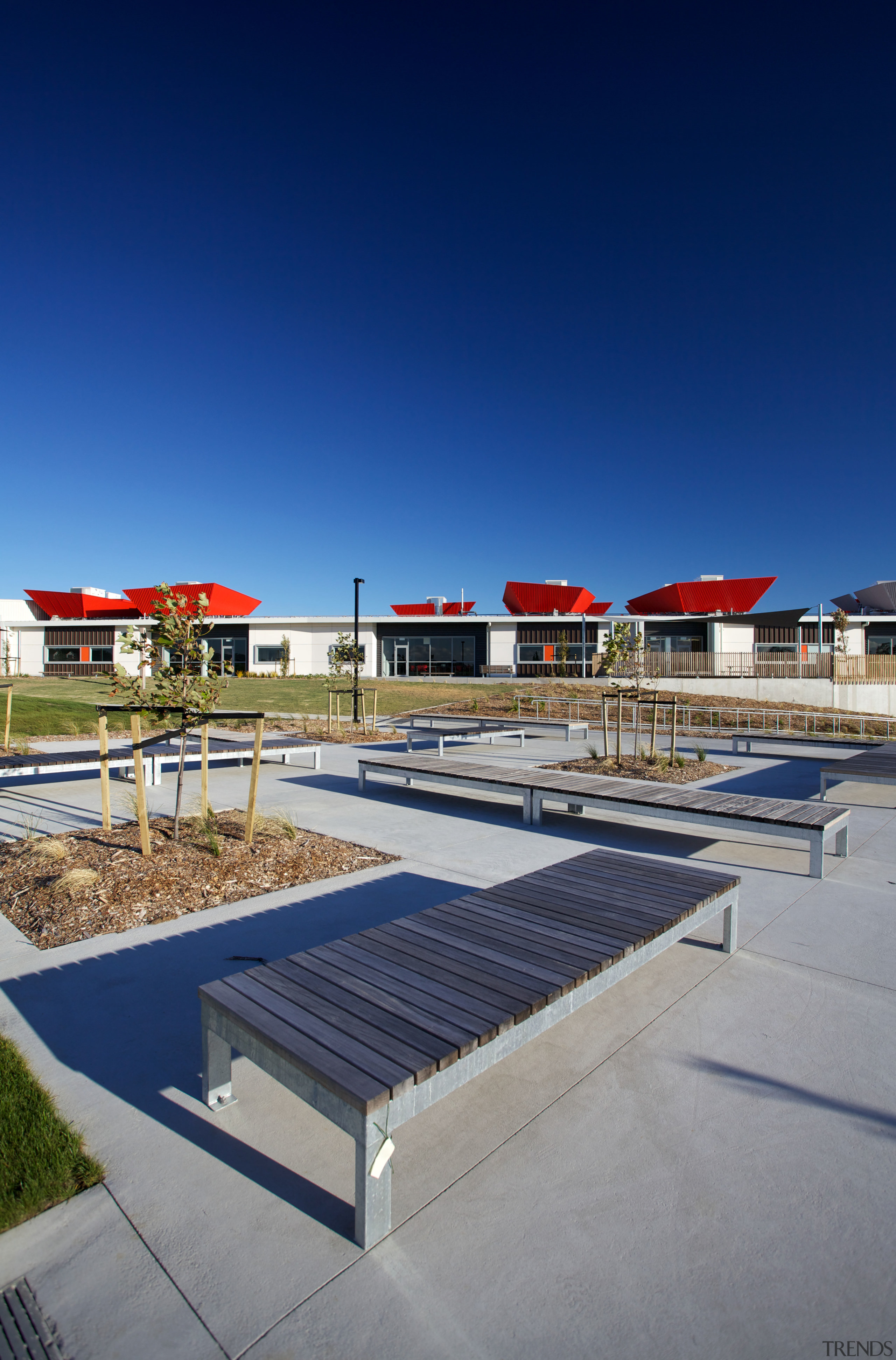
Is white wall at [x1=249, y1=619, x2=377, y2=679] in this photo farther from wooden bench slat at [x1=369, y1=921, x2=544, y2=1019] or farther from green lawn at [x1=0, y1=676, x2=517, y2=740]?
wooden bench slat at [x1=369, y1=921, x2=544, y2=1019]

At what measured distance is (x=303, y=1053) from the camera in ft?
7.92

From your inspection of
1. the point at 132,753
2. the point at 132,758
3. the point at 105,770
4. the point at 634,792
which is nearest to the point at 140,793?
the point at 105,770

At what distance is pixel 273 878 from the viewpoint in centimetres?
590

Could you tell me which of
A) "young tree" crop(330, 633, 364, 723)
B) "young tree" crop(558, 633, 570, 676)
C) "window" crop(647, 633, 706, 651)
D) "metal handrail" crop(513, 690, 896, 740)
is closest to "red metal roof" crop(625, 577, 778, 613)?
"window" crop(647, 633, 706, 651)

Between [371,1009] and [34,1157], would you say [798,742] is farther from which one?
[34,1157]

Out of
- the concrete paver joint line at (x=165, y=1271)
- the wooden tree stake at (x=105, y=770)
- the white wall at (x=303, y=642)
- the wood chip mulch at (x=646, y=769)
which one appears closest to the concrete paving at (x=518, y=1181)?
the concrete paver joint line at (x=165, y=1271)

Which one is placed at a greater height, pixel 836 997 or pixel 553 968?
pixel 553 968

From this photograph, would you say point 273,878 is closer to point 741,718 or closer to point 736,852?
point 736,852

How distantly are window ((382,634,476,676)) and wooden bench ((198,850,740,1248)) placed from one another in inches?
1582

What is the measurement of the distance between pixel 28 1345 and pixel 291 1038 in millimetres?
997

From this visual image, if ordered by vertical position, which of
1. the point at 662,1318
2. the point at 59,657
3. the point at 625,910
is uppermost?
the point at 59,657

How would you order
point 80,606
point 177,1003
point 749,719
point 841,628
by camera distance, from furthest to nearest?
point 80,606 → point 841,628 → point 749,719 → point 177,1003

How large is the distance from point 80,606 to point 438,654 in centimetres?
2613

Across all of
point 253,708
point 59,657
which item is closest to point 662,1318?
point 253,708
